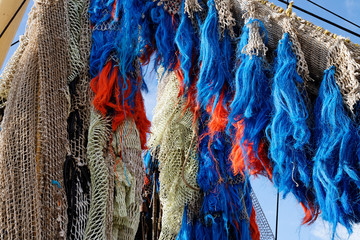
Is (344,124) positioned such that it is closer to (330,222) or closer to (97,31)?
(330,222)

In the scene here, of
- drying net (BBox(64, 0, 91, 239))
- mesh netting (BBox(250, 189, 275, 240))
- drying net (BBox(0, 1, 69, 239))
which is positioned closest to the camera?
drying net (BBox(0, 1, 69, 239))

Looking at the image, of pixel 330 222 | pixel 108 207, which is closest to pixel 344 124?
pixel 330 222

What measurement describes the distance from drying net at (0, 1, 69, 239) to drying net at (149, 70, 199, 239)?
395 millimetres

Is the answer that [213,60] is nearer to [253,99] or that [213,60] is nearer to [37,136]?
[253,99]

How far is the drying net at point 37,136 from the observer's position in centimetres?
92

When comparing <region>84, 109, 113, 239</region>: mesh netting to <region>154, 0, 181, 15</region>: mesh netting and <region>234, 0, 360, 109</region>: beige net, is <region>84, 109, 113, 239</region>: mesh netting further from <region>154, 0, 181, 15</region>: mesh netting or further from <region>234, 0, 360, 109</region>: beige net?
<region>234, 0, 360, 109</region>: beige net

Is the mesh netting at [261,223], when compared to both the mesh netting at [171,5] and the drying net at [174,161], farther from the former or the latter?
the mesh netting at [171,5]

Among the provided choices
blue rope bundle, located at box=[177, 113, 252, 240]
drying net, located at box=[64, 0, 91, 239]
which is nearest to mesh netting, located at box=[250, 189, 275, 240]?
blue rope bundle, located at box=[177, 113, 252, 240]

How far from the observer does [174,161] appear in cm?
145

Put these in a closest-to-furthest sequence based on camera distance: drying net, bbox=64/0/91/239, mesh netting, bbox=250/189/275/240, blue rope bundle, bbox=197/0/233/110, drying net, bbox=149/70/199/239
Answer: drying net, bbox=64/0/91/239, blue rope bundle, bbox=197/0/233/110, drying net, bbox=149/70/199/239, mesh netting, bbox=250/189/275/240

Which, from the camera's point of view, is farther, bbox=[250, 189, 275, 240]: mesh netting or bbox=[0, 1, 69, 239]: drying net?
bbox=[250, 189, 275, 240]: mesh netting

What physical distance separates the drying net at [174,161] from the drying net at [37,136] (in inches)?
15.6

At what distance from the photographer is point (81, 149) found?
3.57ft

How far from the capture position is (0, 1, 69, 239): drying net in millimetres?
918
